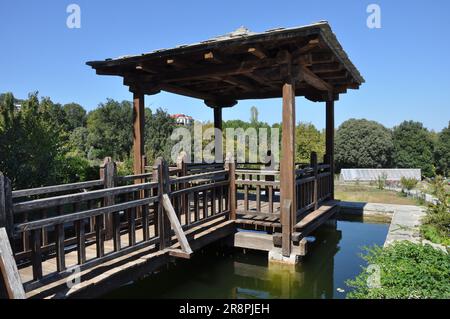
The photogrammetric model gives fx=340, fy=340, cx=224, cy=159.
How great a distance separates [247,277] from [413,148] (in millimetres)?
37923

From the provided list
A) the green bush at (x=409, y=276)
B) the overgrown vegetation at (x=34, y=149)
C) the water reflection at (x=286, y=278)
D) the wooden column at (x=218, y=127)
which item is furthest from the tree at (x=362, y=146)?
the green bush at (x=409, y=276)

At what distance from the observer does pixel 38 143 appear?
25.1 ft

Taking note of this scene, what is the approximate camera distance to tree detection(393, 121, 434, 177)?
119ft

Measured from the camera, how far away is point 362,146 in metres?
35.6

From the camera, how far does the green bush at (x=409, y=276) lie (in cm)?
311

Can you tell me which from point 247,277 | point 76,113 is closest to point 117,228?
point 247,277

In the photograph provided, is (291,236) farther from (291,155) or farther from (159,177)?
(159,177)

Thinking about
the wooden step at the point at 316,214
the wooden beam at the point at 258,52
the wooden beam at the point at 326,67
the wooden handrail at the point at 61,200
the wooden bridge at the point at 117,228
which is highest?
the wooden beam at the point at 326,67

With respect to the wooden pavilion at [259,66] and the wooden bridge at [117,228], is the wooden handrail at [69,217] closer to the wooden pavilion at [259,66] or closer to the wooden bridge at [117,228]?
the wooden bridge at [117,228]

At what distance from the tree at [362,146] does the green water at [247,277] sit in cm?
3141

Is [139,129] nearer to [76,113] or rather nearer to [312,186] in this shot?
[312,186]

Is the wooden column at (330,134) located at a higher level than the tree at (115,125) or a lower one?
lower

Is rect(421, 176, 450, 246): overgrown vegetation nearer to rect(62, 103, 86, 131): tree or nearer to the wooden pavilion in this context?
the wooden pavilion
